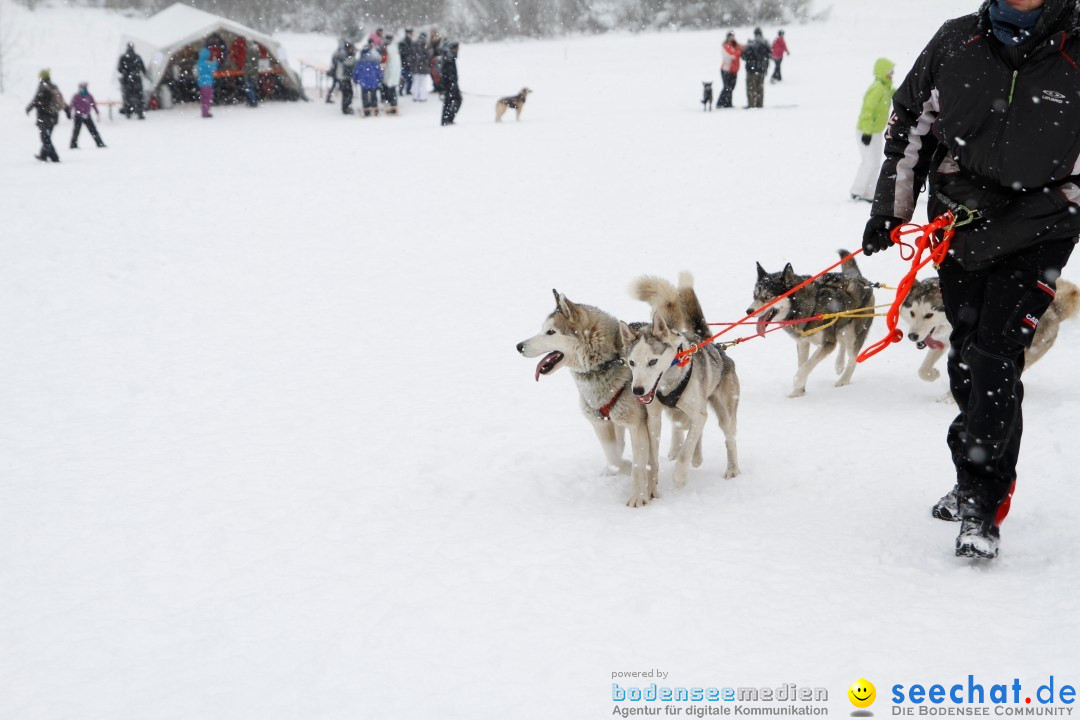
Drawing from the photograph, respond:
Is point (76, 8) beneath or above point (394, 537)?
above

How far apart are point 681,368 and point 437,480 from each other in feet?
4.56

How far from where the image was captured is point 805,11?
2773 centimetres

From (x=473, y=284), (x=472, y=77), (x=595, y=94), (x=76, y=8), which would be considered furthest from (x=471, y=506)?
(x=76, y=8)

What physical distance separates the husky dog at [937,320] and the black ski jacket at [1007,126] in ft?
7.27

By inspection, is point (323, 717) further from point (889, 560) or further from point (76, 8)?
point (76, 8)

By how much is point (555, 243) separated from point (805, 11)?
76.6 ft

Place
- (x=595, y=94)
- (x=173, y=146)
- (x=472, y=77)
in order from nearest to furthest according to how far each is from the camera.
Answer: (x=173, y=146), (x=595, y=94), (x=472, y=77)

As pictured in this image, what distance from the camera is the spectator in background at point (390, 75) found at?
58.3 ft

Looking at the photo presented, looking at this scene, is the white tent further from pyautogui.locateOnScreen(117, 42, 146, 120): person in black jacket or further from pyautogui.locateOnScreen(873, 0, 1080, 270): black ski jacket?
pyautogui.locateOnScreen(873, 0, 1080, 270): black ski jacket

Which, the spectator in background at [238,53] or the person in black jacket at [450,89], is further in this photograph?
the spectator in background at [238,53]

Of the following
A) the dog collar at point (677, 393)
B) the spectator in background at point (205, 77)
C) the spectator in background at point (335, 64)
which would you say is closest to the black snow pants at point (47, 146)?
the spectator in background at point (205, 77)

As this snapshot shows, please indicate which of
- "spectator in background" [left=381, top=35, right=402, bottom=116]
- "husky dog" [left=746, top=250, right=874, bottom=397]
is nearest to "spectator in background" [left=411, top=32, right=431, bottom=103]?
"spectator in background" [left=381, top=35, right=402, bottom=116]

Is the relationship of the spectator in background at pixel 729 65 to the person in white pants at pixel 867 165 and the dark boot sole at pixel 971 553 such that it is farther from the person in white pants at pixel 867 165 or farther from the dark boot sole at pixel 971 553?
the dark boot sole at pixel 971 553

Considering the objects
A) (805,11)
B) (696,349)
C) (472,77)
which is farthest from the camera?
(805,11)
